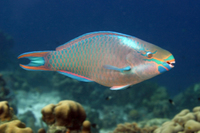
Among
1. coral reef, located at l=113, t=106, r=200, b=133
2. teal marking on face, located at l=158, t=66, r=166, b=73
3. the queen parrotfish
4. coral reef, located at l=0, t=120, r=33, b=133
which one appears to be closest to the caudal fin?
the queen parrotfish

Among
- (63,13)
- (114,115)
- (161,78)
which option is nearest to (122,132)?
(114,115)

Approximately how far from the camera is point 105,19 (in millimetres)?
84375

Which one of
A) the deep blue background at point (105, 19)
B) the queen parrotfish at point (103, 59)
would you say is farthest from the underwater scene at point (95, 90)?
the deep blue background at point (105, 19)

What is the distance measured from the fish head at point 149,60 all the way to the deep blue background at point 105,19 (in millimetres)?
70742

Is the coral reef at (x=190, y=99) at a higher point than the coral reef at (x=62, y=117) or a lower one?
higher

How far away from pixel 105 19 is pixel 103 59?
87957 mm

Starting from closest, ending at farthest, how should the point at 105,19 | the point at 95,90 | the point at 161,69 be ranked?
the point at 161,69
the point at 95,90
the point at 105,19

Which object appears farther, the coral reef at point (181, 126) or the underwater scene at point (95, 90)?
the coral reef at point (181, 126)

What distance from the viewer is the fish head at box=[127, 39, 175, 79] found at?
1.21 m

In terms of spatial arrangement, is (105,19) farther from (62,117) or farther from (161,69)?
(161,69)

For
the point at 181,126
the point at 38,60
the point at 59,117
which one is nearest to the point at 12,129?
the point at 59,117

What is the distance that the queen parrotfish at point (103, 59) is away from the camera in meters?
1.30

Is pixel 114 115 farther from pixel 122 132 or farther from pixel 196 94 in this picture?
pixel 196 94

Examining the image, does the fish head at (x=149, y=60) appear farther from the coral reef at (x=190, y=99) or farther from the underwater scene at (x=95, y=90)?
the coral reef at (x=190, y=99)
